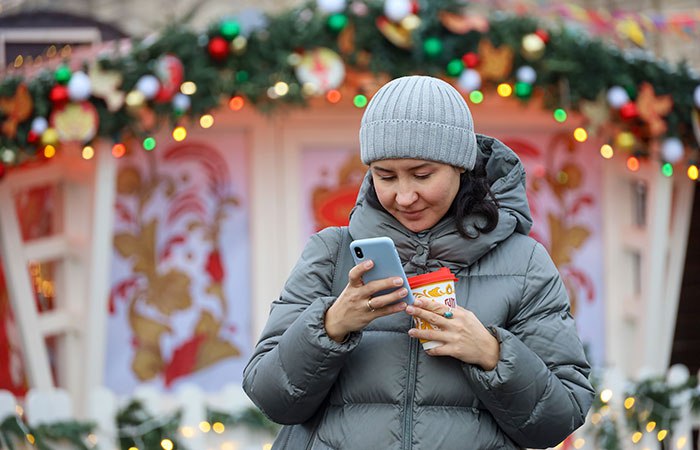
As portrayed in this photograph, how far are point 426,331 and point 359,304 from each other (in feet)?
0.42

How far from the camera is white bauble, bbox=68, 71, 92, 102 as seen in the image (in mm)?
5410

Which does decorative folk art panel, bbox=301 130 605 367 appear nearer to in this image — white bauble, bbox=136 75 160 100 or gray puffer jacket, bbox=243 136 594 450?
white bauble, bbox=136 75 160 100

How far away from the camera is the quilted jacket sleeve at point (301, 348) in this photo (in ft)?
7.64

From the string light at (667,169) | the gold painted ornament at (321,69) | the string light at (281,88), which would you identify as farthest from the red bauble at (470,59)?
the string light at (667,169)

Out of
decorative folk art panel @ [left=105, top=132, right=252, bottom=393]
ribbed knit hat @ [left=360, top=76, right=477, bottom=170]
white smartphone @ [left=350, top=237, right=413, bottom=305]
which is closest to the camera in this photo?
white smartphone @ [left=350, top=237, right=413, bottom=305]

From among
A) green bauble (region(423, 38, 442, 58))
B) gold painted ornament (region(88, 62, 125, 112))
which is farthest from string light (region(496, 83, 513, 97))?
gold painted ornament (region(88, 62, 125, 112))

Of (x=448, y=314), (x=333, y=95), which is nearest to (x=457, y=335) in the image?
(x=448, y=314)

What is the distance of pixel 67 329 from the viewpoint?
20.2ft

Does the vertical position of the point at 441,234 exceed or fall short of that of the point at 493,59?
it exceeds it

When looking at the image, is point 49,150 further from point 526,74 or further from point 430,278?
point 430,278

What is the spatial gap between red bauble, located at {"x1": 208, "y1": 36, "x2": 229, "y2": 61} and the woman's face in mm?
3183

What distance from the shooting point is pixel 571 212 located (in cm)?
656

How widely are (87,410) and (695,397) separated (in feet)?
9.15

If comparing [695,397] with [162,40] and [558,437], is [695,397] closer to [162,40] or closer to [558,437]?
[162,40]
